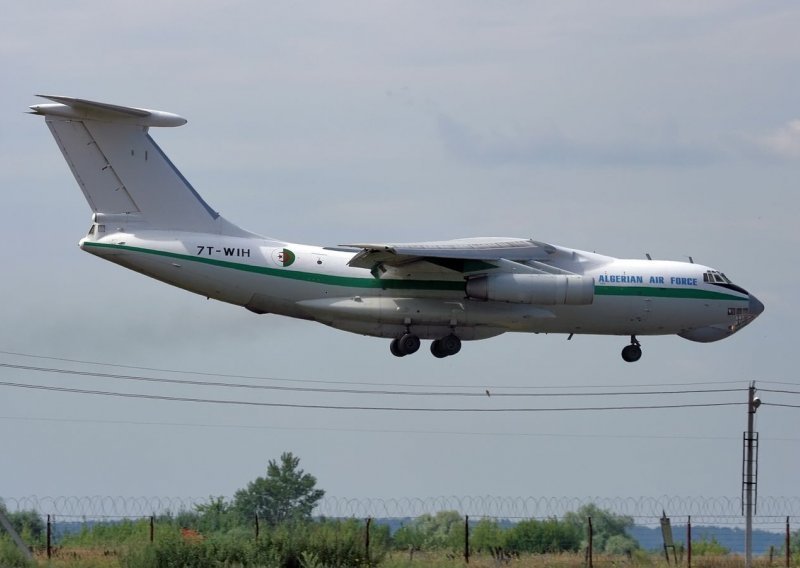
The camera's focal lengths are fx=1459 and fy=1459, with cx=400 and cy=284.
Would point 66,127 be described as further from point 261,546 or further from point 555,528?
point 555,528

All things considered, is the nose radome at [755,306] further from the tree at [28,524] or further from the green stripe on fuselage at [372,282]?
the tree at [28,524]

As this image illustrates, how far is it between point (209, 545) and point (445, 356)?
321 inches

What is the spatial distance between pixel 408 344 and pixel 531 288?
2.60 meters

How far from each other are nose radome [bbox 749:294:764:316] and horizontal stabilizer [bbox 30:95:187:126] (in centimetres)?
1142

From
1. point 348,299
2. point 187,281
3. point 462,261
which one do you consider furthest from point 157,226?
point 462,261

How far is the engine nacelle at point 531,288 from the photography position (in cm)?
2530

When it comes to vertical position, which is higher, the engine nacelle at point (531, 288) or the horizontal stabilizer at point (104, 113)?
the horizontal stabilizer at point (104, 113)

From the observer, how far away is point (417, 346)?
26609mm

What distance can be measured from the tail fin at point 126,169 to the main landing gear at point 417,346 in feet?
11.5

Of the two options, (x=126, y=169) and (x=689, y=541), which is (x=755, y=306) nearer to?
(x=689, y=541)

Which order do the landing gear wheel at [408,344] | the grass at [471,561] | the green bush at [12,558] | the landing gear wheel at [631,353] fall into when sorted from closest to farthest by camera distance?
the green bush at [12,558]
the grass at [471,561]
the landing gear wheel at [408,344]
the landing gear wheel at [631,353]

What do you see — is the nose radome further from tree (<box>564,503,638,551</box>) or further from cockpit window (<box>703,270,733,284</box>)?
tree (<box>564,503,638,551</box>)

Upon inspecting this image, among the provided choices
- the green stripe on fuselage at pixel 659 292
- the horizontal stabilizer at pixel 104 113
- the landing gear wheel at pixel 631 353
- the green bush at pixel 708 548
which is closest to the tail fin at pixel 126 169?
the horizontal stabilizer at pixel 104 113

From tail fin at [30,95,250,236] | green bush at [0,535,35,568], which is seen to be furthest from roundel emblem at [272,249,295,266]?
green bush at [0,535,35,568]
